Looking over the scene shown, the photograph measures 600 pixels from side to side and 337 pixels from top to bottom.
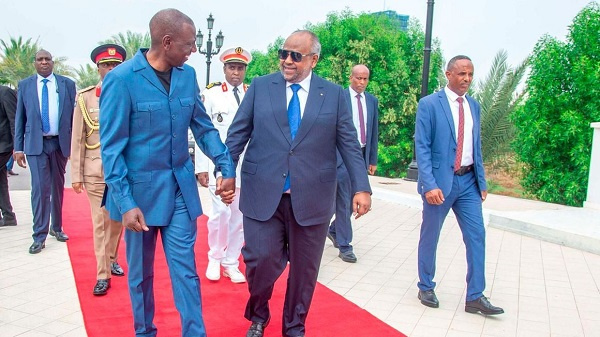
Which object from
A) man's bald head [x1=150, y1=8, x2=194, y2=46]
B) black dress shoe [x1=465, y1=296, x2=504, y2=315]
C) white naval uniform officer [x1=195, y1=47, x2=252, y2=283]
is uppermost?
man's bald head [x1=150, y1=8, x2=194, y2=46]

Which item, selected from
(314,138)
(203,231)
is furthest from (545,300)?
(203,231)

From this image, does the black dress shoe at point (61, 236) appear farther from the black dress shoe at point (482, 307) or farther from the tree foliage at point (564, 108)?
the tree foliage at point (564, 108)

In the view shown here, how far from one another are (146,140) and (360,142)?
3.94m

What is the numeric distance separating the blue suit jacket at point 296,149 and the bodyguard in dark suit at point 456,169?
3.57ft

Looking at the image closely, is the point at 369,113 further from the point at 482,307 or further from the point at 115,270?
the point at 115,270

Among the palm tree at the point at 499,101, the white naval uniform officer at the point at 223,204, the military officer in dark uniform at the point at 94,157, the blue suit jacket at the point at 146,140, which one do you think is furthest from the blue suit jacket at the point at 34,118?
the palm tree at the point at 499,101

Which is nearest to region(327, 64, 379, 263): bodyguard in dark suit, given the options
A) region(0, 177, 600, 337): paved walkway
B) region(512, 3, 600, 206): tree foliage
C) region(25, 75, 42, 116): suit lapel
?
region(0, 177, 600, 337): paved walkway

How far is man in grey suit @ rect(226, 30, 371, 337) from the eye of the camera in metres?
4.02

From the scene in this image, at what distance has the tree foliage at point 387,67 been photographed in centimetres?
2584

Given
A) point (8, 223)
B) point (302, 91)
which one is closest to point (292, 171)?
point (302, 91)

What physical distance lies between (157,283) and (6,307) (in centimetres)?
123

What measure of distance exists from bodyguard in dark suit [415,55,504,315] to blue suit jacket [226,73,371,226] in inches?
42.8

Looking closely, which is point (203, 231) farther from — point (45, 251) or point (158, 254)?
point (45, 251)

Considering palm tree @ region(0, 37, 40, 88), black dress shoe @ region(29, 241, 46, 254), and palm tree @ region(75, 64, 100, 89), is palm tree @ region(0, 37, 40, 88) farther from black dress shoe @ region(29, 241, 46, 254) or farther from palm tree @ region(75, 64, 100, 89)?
black dress shoe @ region(29, 241, 46, 254)
